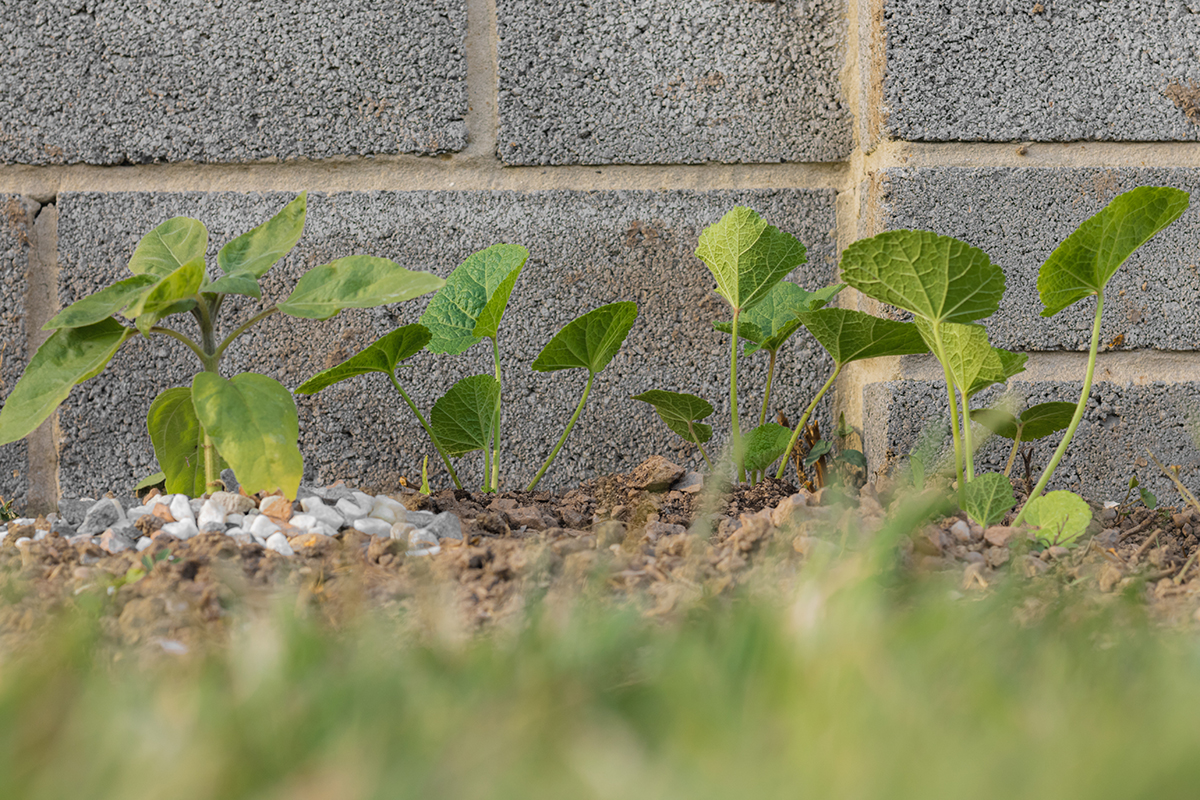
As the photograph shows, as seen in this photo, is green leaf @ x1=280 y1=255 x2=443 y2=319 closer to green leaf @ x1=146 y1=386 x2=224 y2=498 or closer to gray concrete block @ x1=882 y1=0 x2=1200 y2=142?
green leaf @ x1=146 y1=386 x2=224 y2=498

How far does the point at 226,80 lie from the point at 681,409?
35.6 inches

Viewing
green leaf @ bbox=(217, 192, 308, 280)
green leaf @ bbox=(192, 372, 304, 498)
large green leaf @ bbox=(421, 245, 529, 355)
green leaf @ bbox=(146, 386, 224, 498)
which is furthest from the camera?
large green leaf @ bbox=(421, 245, 529, 355)

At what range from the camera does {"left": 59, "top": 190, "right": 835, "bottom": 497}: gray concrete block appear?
4.50 feet

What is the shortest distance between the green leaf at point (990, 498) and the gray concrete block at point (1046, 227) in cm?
42

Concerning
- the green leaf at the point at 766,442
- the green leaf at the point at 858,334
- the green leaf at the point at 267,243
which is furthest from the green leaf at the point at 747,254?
the green leaf at the point at 267,243

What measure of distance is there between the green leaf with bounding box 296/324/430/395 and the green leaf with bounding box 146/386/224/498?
138 mm

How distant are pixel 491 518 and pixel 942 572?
0.50 meters

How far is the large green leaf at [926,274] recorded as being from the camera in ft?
2.89

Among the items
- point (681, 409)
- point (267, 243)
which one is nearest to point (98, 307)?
point (267, 243)

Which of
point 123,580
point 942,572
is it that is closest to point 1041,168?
point 942,572

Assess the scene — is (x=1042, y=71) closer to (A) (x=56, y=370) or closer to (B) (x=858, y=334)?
(B) (x=858, y=334)

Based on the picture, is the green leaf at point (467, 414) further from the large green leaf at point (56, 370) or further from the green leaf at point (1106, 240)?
the green leaf at point (1106, 240)

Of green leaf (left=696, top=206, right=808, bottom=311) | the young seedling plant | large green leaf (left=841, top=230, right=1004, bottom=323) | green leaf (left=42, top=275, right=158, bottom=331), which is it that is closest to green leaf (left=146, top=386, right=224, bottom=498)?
the young seedling plant

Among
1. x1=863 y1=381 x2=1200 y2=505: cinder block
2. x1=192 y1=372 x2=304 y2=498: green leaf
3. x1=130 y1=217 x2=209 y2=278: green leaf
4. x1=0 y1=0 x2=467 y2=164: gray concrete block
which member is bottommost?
x1=863 y1=381 x2=1200 y2=505: cinder block
